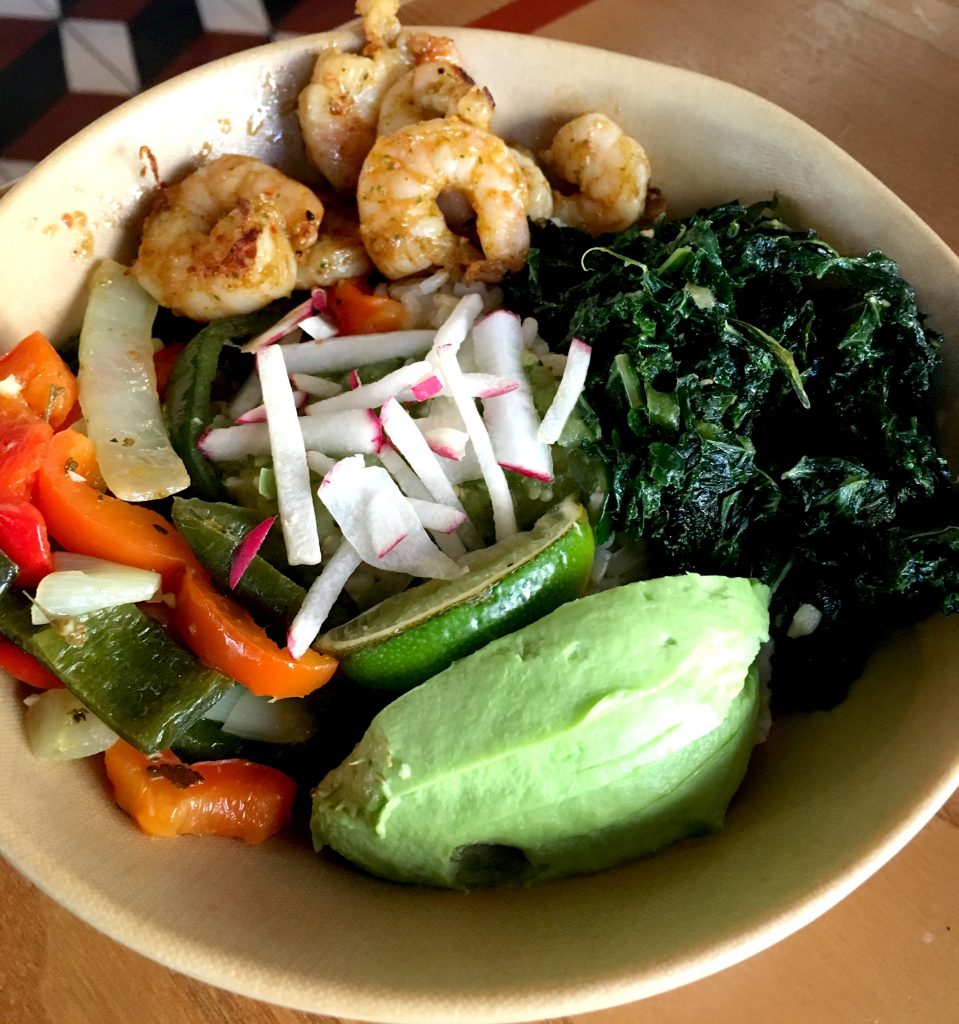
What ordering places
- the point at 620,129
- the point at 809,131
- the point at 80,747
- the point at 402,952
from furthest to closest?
1. the point at 620,129
2. the point at 809,131
3. the point at 80,747
4. the point at 402,952

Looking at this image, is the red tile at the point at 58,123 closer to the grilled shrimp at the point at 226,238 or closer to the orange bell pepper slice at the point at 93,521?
the grilled shrimp at the point at 226,238

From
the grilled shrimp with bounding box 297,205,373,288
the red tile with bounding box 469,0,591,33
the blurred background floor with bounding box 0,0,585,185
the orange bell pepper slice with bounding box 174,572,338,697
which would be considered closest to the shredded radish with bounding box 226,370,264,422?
the grilled shrimp with bounding box 297,205,373,288

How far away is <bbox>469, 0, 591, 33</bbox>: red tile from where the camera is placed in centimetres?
257

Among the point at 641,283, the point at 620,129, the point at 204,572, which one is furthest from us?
the point at 620,129

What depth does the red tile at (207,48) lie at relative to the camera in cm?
401

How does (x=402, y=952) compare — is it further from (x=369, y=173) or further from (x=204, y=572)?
(x=369, y=173)

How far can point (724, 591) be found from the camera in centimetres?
151

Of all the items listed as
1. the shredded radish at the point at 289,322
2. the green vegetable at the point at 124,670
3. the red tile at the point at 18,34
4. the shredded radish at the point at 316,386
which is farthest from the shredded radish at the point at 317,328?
the red tile at the point at 18,34

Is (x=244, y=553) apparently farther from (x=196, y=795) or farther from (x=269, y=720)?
(x=196, y=795)

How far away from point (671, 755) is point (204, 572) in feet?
2.89

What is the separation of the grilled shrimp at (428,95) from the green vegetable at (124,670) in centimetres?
124

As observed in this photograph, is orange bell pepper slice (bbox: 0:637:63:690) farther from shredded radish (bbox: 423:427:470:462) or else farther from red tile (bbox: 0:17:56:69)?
red tile (bbox: 0:17:56:69)

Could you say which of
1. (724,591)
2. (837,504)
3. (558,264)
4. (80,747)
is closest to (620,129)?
(558,264)

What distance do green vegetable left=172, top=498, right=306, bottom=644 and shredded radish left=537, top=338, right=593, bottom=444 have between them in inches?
22.0
